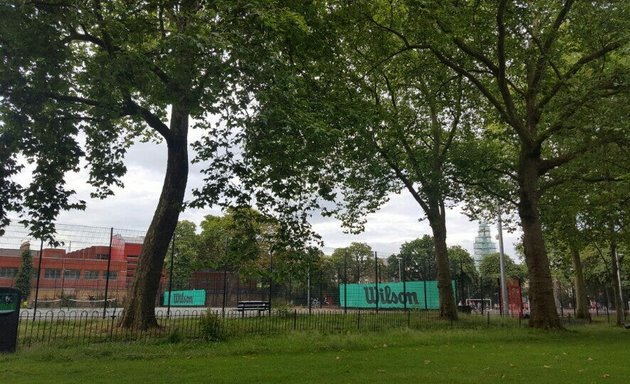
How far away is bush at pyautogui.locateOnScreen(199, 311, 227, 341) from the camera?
504 inches

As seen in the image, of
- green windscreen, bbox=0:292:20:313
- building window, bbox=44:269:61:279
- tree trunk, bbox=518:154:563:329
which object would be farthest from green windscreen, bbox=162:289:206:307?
green windscreen, bbox=0:292:20:313

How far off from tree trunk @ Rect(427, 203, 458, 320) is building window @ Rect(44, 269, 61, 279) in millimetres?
18625

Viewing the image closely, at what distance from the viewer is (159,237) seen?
14.8 meters

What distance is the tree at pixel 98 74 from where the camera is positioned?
8.73m

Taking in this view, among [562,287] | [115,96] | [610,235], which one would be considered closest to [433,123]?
[610,235]

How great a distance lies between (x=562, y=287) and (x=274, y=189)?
79601 mm

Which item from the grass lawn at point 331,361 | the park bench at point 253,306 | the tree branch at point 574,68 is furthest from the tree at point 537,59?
the park bench at point 253,306

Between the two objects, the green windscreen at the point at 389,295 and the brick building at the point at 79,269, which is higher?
the brick building at the point at 79,269

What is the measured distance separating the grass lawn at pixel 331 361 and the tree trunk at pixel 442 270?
27.0 ft

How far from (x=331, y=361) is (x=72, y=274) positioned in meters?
21.4

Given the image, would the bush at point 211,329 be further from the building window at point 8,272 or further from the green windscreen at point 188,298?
the green windscreen at point 188,298

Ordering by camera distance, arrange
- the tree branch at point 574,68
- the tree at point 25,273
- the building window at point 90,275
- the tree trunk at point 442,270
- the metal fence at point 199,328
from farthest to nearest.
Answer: the building window at point 90,275
the tree trunk at point 442,270
the tree at point 25,273
the tree branch at point 574,68
the metal fence at point 199,328

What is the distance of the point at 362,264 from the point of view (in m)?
36.2

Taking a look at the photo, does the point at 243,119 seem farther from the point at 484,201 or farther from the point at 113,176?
the point at 484,201
